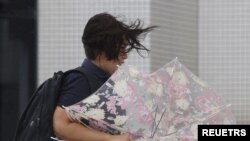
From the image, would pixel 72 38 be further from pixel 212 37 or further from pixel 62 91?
pixel 62 91

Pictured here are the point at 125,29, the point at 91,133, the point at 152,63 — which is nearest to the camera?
the point at 91,133

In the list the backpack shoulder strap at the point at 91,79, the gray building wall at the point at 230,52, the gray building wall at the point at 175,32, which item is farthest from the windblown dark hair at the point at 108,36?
the gray building wall at the point at 230,52

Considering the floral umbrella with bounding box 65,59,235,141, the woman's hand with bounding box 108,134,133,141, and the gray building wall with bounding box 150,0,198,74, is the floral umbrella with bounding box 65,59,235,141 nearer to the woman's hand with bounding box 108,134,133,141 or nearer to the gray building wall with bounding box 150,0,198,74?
the woman's hand with bounding box 108,134,133,141

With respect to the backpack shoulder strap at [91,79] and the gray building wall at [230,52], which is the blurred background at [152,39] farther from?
the backpack shoulder strap at [91,79]

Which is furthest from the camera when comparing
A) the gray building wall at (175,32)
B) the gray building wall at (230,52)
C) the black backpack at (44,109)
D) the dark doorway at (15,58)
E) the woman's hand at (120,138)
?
the dark doorway at (15,58)

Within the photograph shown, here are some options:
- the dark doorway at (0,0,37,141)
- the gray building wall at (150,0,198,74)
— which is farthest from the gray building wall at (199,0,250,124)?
the dark doorway at (0,0,37,141)

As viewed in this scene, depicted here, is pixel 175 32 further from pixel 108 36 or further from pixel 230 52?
pixel 108 36

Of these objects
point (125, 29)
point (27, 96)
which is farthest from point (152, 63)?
point (125, 29)

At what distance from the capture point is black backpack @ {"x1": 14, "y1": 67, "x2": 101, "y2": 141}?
2.72 metres

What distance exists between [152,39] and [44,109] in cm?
272

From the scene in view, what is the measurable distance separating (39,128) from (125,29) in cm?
49

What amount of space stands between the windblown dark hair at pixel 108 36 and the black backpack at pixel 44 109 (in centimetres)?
11

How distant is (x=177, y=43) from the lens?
5.58 metres

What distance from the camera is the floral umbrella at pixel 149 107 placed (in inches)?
104
